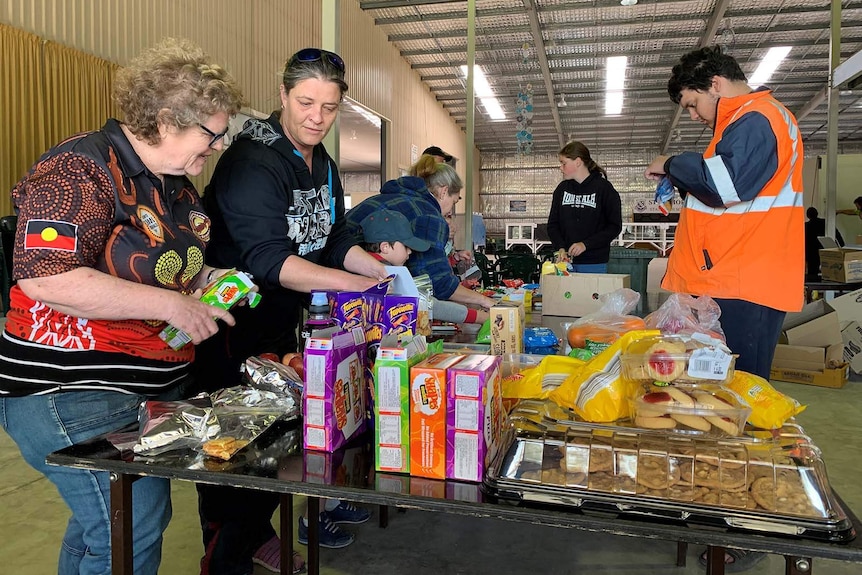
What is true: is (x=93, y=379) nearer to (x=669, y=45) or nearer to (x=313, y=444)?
(x=313, y=444)

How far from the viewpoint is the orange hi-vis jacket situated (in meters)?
2.04

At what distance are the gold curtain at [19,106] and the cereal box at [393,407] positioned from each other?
473 cm

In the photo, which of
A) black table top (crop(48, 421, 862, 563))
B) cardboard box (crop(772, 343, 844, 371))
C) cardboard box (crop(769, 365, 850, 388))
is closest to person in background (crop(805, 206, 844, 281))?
cardboard box (crop(772, 343, 844, 371))

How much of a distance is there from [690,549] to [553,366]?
139 centimetres

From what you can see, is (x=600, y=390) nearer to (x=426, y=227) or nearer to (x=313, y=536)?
(x=313, y=536)

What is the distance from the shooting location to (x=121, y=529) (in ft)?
3.90

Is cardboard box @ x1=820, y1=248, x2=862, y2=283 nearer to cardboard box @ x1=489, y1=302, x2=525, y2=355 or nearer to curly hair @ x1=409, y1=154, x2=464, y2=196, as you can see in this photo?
curly hair @ x1=409, y1=154, x2=464, y2=196

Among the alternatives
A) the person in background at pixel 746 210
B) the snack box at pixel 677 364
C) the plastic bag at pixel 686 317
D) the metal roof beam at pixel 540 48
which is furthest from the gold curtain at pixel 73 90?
the metal roof beam at pixel 540 48

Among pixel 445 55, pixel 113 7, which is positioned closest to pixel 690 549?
pixel 113 7

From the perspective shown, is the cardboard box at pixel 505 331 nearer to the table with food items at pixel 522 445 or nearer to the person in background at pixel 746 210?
the table with food items at pixel 522 445

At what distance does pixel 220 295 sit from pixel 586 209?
148 inches

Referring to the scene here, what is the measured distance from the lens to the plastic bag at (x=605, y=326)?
1815mm

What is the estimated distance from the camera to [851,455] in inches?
135

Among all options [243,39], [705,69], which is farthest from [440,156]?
[243,39]
